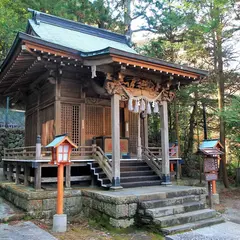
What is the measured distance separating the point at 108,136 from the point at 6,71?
14.1 feet

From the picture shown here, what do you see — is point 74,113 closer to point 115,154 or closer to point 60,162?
point 115,154

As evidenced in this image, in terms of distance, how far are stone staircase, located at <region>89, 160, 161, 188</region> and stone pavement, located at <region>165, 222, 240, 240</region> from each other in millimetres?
2570

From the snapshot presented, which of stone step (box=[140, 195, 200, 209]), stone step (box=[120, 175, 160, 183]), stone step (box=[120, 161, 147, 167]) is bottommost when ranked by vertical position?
stone step (box=[140, 195, 200, 209])

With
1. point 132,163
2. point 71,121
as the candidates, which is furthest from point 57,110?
point 132,163

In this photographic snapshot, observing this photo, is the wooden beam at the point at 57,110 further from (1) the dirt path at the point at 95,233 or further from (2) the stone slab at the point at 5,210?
(1) the dirt path at the point at 95,233

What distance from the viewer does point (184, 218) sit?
5.96 metres

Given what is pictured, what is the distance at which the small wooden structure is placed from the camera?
7.23m

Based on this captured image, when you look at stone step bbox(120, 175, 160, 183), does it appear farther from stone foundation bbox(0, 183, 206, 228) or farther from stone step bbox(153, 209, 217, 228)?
stone step bbox(153, 209, 217, 228)

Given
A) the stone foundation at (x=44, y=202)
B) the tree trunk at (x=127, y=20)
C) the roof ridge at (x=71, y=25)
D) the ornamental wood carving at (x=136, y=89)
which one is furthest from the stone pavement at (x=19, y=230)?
the tree trunk at (x=127, y=20)

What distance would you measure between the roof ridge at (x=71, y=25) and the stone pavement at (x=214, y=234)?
33.5 feet

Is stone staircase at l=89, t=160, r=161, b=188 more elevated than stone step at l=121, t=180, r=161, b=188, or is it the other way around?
stone staircase at l=89, t=160, r=161, b=188

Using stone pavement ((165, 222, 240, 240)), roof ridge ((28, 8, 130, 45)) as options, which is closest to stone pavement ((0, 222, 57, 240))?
stone pavement ((165, 222, 240, 240))

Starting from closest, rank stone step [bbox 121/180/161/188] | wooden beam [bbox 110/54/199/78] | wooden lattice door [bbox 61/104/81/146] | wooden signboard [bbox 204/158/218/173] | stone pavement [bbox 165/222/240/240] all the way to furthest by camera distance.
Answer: stone pavement [bbox 165/222/240/240] < wooden beam [bbox 110/54/199/78] < stone step [bbox 121/180/161/188] < wooden signboard [bbox 204/158/218/173] < wooden lattice door [bbox 61/104/81/146]

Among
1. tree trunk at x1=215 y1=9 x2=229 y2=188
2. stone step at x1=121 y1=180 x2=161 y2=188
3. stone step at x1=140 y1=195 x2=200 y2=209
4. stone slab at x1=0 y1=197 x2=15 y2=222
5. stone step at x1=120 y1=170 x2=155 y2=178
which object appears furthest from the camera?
tree trunk at x1=215 y1=9 x2=229 y2=188
